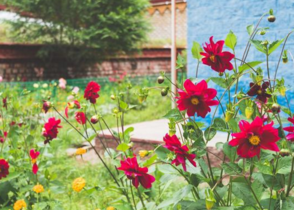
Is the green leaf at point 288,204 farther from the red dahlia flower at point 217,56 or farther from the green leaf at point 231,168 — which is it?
the red dahlia flower at point 217,56

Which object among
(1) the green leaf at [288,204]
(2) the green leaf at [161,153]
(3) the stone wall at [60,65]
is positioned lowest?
(3) the stone wall at [60,65]

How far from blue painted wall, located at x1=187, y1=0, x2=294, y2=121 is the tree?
19.1ft

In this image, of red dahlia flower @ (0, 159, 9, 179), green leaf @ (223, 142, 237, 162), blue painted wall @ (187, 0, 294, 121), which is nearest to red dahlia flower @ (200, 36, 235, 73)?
green leaf @ (223, 142, 237, 162)

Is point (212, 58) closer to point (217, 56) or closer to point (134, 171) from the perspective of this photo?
point (217, 56)

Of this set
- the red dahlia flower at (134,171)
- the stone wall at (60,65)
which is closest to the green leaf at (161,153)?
the red dahlia flower at (134,171)

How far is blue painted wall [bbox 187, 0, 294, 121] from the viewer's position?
303 cm

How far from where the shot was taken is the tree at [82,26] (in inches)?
369

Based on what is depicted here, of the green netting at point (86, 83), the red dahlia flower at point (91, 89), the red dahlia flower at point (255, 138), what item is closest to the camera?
the red dahlia flower at point (255, 138)

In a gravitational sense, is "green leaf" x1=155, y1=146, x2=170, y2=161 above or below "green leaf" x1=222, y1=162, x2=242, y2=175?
above

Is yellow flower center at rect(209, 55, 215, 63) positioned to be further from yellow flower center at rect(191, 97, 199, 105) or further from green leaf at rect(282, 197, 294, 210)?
green leaf at rect(282, 197, 294, 210)

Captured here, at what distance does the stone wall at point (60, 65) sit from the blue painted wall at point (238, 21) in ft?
12.7

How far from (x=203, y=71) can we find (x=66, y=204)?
166 centimetres

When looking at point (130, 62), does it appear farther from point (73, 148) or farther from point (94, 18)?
point (73, 148)

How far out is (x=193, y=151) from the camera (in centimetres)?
135
